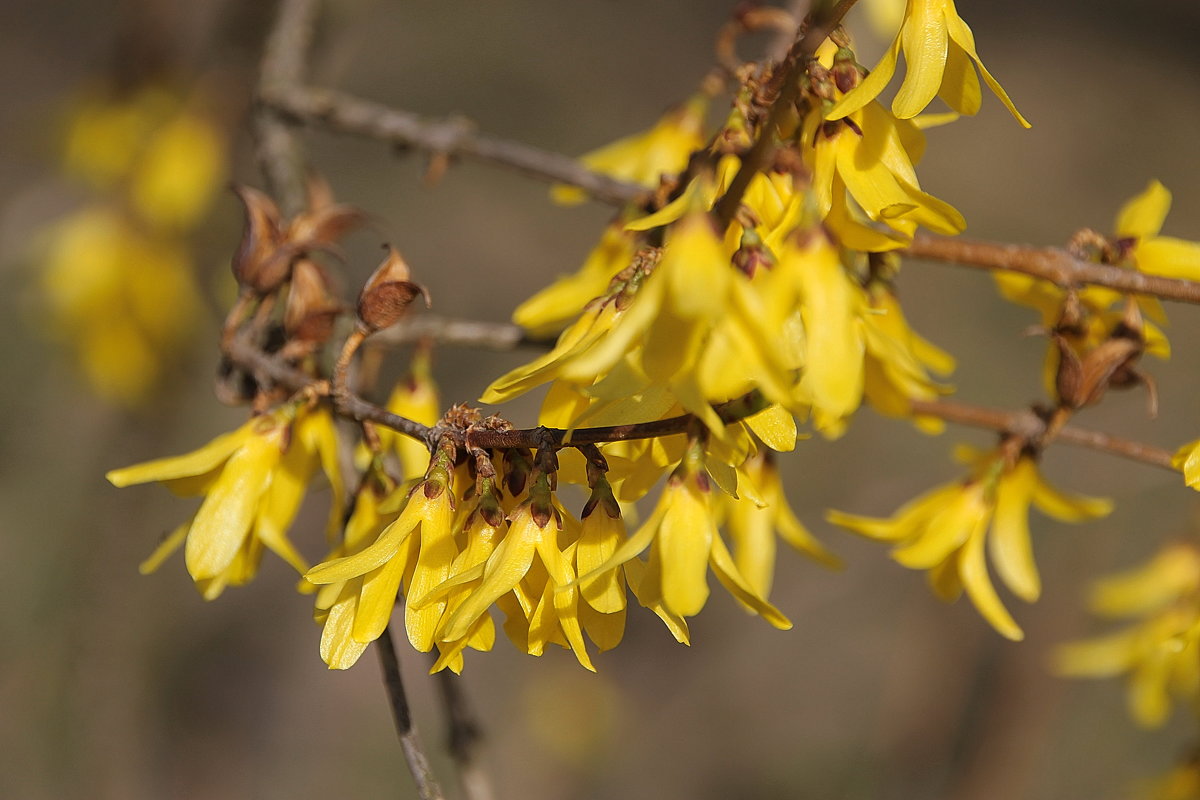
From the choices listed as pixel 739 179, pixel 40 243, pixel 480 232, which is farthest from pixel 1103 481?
pixel 480 232

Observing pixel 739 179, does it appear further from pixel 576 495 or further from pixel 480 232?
pixel 480 232

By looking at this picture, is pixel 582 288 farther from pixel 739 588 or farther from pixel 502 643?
pixel 502 643

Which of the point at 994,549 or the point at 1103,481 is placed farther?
the point at 1103,481

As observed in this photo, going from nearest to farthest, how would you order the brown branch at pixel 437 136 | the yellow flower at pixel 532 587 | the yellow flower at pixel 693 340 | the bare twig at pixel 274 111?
the yellow flower at pixel 693 340 < the yellow flower at pixel 532 587 < the brown branch at pixel 437 136 < the bare twig at pixel 274 111

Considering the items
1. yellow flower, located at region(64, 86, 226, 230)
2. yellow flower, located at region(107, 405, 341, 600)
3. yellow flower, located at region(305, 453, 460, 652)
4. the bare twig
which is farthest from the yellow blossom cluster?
yellow flower, located at region(305, 453, 460, 652)

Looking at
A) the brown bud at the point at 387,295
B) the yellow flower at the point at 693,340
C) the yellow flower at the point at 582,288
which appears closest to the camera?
the yellow flower at the point at 693,340

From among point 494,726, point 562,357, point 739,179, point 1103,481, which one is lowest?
point 494,726

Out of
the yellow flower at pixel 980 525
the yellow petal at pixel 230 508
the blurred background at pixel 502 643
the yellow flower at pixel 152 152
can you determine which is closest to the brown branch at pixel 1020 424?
the yellow flower at pixel 980 525

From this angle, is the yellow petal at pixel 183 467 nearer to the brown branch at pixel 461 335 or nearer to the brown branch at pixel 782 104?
the brown branch at pixel 461 335
